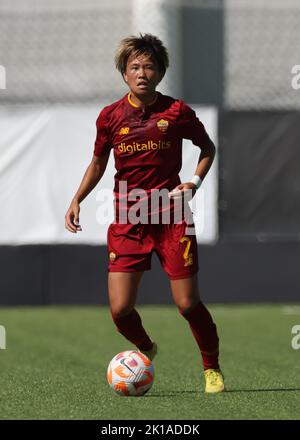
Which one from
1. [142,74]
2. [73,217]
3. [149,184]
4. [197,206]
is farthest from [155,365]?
[197,206]

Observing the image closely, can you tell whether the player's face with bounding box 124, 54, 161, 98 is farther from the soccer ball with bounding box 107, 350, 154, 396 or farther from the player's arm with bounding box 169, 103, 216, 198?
the soccer ball with bounding box 107, 350, 154, 396

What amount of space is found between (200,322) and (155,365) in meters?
1.80

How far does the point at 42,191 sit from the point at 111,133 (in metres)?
6.76

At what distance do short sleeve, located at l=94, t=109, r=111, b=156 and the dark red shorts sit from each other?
0.48 m

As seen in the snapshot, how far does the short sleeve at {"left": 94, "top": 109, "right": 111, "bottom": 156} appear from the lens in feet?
24.4

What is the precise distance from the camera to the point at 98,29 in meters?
16.2

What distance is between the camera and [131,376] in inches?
284

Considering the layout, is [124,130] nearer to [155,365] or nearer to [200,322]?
[200,322]

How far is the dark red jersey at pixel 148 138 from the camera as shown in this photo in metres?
7.32

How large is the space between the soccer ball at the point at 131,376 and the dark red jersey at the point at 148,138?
0.96 metres

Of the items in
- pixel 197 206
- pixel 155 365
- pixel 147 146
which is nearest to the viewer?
pixel 147 146

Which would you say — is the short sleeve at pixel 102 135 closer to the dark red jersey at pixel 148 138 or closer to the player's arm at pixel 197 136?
the dark red jersey at pixel 148 138
